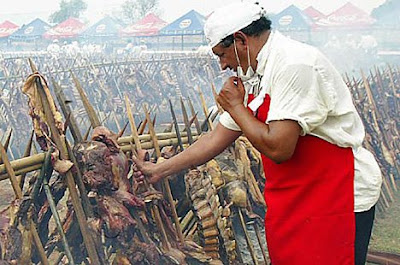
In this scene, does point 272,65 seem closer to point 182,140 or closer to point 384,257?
point 182,140

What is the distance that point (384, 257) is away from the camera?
4461 millimetres

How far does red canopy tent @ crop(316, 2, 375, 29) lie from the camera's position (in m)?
20.1

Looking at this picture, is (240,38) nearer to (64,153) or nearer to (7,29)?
(64,153)

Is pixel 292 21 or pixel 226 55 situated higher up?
pixel 226 55

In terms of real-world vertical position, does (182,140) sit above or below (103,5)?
below

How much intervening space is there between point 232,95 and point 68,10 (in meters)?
33.6

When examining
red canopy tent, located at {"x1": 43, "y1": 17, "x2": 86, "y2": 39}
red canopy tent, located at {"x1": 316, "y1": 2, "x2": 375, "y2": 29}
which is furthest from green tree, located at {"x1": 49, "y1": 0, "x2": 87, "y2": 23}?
red canopy tent, located at {"x1": 316, "y1": 2, "x2": 375, "y2": 29}

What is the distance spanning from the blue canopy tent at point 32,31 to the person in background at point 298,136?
22646mm

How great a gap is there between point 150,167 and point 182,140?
3.74 feet

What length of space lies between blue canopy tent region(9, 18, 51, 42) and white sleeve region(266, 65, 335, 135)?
22.8 meters

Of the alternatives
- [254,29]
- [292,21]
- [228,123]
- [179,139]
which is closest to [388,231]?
[179,139]

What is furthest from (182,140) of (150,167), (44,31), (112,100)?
(44,31)

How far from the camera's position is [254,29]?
1894 mm

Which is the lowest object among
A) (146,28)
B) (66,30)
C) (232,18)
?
(146,28)
